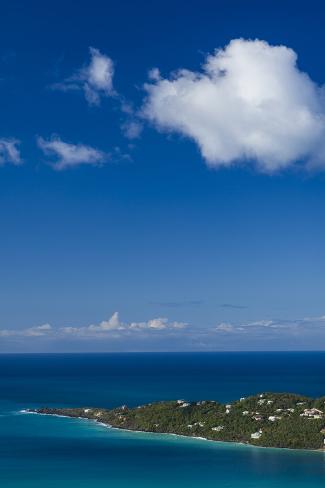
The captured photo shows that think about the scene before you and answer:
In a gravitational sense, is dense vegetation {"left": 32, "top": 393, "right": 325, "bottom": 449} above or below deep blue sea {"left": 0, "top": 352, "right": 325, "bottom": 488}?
above

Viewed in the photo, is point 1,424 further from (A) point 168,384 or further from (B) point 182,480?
(A) point 168,384

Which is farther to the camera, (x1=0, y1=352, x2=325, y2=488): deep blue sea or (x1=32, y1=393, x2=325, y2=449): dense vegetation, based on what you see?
(x1=32, y1=393, x2=325, y2=449): dense vegetation

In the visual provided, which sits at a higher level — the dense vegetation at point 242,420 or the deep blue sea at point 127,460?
the dense vegetation at point 242,420

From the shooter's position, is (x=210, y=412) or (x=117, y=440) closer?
(x=117, y=440)

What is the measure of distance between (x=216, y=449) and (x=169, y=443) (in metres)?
5.70

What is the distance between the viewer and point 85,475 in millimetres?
50750

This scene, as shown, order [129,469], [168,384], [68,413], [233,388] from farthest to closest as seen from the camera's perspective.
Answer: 1. [168,384]
2. [233,388]
3. [68,413]
4. [129,469]

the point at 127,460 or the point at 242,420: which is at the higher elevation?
the point at 242,420

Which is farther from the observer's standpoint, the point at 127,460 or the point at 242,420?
the point at 242,420

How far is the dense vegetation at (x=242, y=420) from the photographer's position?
61.8 m

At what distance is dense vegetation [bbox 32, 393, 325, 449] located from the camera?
61.8 meters

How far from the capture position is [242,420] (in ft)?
221

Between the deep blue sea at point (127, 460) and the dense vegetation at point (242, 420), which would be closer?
the deep blue sea at point (127, 460)

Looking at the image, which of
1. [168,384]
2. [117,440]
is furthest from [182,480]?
[168,384]
